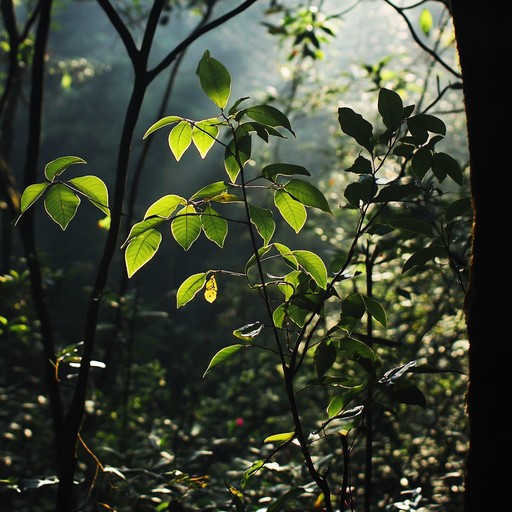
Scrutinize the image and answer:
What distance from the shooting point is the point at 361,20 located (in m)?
18.3

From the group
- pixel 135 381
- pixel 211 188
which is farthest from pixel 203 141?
pixel 135 381

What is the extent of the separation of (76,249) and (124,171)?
28.8ft

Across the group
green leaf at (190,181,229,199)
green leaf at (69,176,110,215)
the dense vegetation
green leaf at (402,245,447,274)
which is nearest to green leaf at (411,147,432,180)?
the dense vegetation

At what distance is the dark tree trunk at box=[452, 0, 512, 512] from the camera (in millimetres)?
561

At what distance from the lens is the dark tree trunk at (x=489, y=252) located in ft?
1.84

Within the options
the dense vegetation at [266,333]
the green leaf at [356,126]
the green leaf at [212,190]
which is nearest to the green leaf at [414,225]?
the dense vegetation at [266,333]

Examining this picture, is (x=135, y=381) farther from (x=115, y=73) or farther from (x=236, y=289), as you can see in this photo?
(x=115, y=73)

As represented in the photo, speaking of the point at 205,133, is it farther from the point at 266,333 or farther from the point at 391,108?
the point at 266,333

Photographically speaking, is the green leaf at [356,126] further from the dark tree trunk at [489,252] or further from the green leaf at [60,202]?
the green leaf at [60,202]

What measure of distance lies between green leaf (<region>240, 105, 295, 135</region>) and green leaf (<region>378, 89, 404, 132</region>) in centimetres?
12

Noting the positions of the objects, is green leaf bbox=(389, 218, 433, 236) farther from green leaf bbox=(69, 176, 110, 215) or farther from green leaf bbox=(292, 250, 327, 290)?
green leaf bbox=(69, 176, 110, 215)

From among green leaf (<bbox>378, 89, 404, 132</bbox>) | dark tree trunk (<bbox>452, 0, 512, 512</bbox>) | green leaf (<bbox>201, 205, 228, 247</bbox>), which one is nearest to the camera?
dark tree trunk (<bbox>452, 0, 512, 512</bbox>)

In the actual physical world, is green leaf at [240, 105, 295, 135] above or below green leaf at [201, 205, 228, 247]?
above

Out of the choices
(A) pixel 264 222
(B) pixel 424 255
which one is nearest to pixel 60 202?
(A) pixel 264 222
